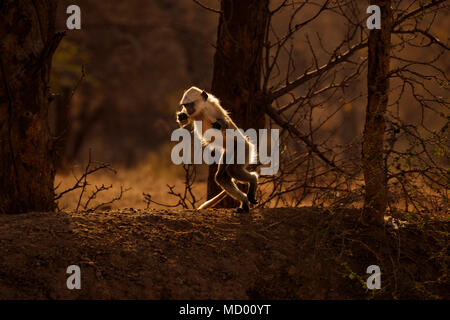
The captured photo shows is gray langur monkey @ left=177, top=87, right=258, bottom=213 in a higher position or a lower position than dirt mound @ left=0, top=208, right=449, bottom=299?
higher

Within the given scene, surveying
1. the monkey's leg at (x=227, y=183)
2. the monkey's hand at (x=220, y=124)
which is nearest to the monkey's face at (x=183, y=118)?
the monkey's hand at (x=220, y=124)

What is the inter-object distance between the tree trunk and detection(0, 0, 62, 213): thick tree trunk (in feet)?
6.24

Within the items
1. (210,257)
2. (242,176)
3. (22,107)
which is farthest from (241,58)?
(210,257)

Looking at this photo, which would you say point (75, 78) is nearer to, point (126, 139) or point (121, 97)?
point (121, 97)

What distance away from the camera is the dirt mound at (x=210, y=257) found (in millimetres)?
3854

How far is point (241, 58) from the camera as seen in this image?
626 cm

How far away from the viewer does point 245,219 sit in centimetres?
483

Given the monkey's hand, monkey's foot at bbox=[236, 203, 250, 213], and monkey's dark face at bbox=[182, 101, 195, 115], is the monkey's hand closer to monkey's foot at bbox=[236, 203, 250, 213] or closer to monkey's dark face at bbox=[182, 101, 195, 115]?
monkey's dark face at bbox=[182, 101, 195, 115]

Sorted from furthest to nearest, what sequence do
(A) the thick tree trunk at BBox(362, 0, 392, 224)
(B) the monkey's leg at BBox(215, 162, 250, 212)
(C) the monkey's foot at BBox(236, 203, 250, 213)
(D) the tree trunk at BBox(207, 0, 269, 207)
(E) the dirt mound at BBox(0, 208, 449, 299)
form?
(D) the tree trunk at BBox(207, 0, 269, 207)
(B) the monkey's leg at BBox(215, 162, 250, 212)
(C) the monkey's foot at BBox(236, 203, 250, 213)
(A) the thick tree trunk at BBox(362, 0, 392, 224)
(E) the dirt mound at BBox(0, 208, 449, 299)

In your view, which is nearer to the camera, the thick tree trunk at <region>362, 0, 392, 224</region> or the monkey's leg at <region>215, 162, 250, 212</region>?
the thick tree trunk at <region>362, 0, 392, 224</region>

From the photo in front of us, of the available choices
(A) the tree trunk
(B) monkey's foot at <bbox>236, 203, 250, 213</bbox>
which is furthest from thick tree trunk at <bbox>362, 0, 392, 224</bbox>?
(A) the tree trunk

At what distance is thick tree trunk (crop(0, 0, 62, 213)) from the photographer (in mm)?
5164
